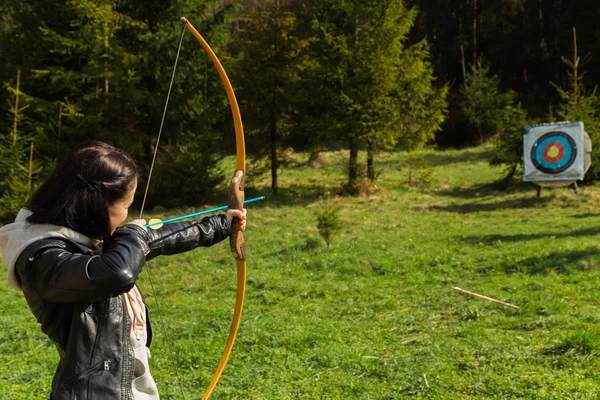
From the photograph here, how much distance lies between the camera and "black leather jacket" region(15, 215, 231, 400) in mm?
1241

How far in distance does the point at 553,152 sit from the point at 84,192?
9.71m

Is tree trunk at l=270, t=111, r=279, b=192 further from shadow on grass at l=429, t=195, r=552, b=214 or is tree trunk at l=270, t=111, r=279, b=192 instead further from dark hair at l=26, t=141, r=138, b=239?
dark hair at l=26, t=141, r=138, b=239

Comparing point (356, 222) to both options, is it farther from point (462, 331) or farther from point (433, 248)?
point (462, 331)

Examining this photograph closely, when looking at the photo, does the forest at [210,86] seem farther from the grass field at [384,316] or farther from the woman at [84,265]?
the woman at [84,265]

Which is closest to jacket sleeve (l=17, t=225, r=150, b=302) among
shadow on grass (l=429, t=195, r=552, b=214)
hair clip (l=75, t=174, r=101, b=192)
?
hair clip (l=75, t=174, r=101, b=192)

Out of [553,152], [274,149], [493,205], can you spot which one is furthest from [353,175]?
[553,152]

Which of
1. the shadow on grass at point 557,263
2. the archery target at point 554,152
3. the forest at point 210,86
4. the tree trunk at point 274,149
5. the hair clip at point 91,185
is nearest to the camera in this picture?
the hair clip at point 91,185

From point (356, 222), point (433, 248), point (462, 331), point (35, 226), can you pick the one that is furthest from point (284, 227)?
point (35, 226)

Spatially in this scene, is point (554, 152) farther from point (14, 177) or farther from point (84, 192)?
point (84, 192)

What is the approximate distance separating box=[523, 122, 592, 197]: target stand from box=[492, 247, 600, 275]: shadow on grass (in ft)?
13.9

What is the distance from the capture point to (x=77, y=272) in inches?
48.3

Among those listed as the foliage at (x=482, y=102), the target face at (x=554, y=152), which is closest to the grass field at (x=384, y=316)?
the target face at (x=554, y=152)

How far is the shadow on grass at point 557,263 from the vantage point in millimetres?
5125

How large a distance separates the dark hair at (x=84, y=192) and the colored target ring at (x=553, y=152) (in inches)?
372
